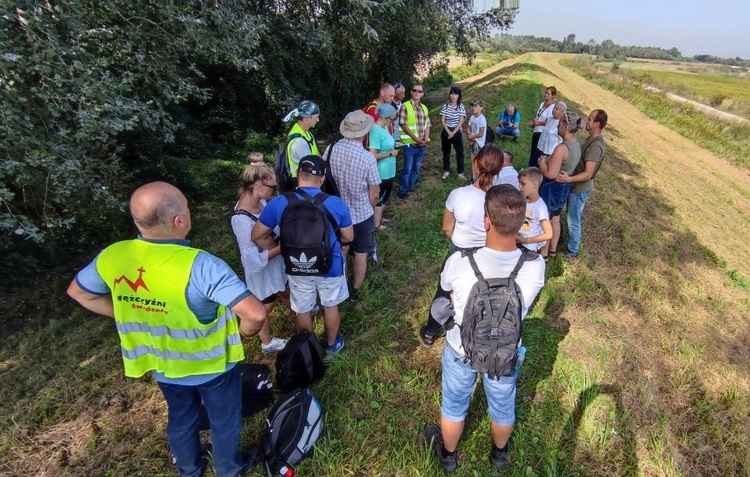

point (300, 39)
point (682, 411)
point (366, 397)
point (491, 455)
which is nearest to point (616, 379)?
point (682, 411)

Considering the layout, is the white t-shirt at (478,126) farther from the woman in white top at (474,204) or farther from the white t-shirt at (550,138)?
the woman in white top at (474,204)

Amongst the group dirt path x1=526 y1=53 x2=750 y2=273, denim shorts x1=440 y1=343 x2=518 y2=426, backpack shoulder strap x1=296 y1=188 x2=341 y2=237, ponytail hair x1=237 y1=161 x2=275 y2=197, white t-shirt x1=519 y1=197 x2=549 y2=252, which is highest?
ponytail hair x1=237 y1=161 x2=275 y2=197

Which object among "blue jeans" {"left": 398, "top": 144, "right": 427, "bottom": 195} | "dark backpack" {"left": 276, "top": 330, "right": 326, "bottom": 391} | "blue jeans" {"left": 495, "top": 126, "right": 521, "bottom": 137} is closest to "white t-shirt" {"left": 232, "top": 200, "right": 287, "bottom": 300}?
"dark backpack" {"left": 276, "top": 330, "right": 326, "bottom": 391}

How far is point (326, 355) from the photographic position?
340cm

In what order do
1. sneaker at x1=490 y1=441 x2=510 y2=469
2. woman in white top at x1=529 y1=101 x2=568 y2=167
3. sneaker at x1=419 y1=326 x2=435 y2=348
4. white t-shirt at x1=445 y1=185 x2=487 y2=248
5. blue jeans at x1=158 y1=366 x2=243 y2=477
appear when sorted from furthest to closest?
woman in white top at x1=529 y1=101 x2=568 y2=167 < sneaker at x1=419 y1=326 x2=435 y2=348 < white t-shirt at x1=445 y1=185 x2=487 y2=248 < sneaker at x1=490 y1=441 x2=510 y2=469 < blue jeans at x1=158 y1=366 x2=243 y2=477

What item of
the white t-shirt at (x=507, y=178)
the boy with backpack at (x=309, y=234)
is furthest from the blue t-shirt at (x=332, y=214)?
the white t-shirt at (x=507, y=178)

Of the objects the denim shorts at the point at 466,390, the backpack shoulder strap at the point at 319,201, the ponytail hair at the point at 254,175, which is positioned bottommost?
the denim shorts at the point at 466,390

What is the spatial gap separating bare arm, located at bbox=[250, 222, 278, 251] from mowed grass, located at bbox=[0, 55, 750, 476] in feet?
3.91

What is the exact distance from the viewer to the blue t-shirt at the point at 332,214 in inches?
110

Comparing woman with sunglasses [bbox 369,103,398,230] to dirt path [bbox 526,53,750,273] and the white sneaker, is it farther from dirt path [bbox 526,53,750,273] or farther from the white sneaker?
dirt path [bbox 526,53,750,273]

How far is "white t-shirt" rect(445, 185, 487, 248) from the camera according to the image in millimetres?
2934

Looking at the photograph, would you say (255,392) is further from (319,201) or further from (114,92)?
(114,92)

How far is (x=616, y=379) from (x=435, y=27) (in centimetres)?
1745

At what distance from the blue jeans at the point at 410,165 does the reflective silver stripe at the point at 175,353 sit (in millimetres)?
4897
